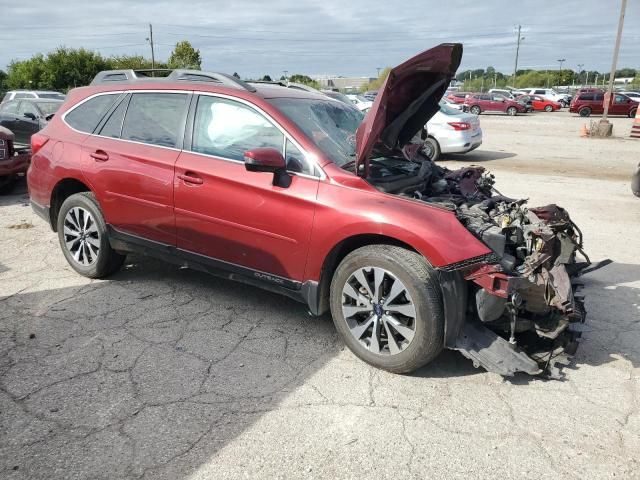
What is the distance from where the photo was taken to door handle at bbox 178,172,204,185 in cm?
391

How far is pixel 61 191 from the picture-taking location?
197 inches

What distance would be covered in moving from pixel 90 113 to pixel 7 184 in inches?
210

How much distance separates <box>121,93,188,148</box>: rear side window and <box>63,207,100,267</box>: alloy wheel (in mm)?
905

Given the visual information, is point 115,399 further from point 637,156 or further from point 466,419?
point 637,156

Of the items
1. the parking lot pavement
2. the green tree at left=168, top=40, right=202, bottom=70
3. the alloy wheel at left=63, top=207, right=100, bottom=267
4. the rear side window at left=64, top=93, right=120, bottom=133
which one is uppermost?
the green tree at left=168, top=40, right=202, bottom=70

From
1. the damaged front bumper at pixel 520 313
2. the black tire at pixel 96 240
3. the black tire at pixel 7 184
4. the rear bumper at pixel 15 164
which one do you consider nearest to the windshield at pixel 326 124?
the damaged front bumper at pixel 520 313

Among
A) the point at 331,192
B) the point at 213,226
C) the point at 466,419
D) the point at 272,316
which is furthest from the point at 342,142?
the point at 466,419

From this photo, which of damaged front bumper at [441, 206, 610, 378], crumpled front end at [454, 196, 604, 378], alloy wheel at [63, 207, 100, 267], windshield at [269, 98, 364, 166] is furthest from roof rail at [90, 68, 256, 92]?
damaged front bumper at [441, 206, 610, 378]

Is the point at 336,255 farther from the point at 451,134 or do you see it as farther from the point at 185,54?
the point at 185,54

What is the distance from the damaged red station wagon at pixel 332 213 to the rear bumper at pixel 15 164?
445 cm

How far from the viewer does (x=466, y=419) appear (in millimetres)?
2949

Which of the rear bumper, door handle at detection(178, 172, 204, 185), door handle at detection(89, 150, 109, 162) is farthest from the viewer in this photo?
the rear bumper

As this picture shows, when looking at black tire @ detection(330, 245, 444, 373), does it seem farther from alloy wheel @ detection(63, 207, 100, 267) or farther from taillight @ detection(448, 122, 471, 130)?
taillight @ detection(448, 122, 471, 130)

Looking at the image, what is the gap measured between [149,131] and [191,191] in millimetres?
786
